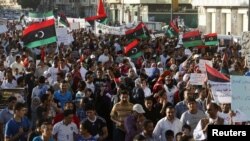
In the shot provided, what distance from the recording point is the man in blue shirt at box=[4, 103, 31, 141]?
10.3 m

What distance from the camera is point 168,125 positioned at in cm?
1042

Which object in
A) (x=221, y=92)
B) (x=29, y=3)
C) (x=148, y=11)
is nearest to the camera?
(x=221, y=92)

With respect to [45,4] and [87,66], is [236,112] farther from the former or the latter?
[45,4]

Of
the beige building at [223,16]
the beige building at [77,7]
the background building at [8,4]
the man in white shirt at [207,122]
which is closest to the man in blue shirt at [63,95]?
the man in white shirt at [207,122]

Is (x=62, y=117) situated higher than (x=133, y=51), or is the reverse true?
(x=62, y=117)

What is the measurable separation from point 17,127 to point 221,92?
9.46ft

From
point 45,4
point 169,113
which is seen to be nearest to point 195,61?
point 169,113

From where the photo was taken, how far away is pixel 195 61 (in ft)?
63.7

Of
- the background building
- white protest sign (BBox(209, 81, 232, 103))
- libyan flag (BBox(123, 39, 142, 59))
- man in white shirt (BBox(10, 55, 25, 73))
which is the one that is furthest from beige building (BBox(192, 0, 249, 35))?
the background building

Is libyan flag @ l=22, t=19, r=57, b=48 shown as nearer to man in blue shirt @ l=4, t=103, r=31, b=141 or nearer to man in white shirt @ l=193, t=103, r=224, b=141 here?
man in blue shirt @ l=4, t=103, r=31, b=141

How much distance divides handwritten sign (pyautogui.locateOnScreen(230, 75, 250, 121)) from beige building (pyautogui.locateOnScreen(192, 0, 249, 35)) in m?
48.2

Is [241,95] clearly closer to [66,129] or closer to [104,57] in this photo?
[66,129]

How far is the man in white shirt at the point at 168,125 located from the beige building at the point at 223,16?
47680 mm

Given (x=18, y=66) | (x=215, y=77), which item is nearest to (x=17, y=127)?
(x=215, y=77)
